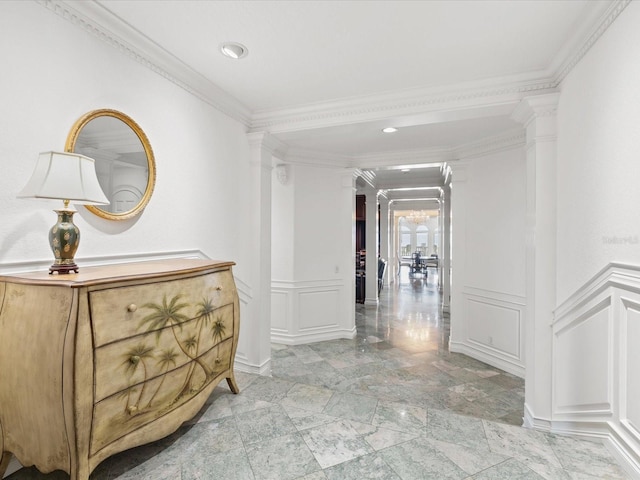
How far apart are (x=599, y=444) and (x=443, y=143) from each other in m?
3.41

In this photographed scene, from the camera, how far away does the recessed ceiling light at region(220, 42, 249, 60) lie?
6.96 ft

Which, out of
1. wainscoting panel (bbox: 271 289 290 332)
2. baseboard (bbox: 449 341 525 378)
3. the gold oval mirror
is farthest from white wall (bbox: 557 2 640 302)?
wainscoting panel (bbox: 271 289 290 332)

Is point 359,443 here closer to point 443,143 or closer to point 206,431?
point 206,431

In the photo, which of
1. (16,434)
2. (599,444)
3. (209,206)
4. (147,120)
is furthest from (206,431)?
(599,444)

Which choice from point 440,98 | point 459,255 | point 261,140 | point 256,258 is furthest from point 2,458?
point 459,255

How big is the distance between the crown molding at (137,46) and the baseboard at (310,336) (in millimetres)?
3112

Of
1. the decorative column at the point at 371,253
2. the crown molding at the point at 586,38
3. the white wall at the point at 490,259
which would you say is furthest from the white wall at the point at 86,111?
the decorative column at the point at 371,253

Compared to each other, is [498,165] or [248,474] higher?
[498,165]

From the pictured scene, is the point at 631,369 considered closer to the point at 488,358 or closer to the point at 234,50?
the point at 488,358

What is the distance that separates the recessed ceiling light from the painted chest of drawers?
5.03 feet

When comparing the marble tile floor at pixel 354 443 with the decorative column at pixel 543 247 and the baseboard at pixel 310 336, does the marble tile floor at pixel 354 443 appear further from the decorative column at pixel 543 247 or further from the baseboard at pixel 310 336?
the baseboard at pixel 310 336

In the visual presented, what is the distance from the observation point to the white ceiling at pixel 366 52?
179cm

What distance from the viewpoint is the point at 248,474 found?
162cm

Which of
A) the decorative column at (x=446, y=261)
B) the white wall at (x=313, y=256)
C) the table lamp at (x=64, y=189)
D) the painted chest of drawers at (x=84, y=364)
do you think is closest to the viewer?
the painted chest of drawers at (x=84, y=364)
